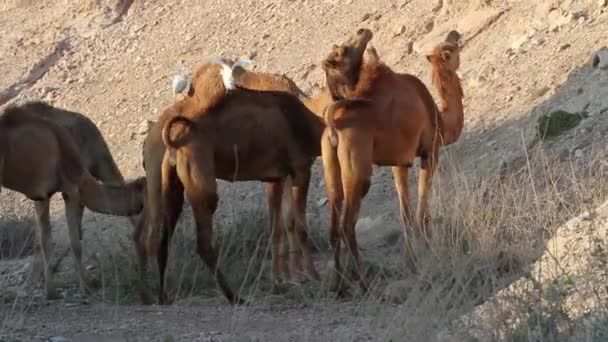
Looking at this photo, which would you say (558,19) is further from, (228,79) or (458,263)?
(458,263)

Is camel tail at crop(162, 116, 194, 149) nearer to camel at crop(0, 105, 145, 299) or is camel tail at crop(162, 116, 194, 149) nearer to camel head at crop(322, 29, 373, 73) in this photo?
camel head at crop(322, 29, 373, 73)

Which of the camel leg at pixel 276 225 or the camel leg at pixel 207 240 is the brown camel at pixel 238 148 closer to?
the camel leg at pixel 207 240

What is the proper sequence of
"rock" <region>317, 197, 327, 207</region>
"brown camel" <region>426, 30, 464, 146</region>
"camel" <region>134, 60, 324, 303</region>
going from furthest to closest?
"rock" <region>317, 197, 327, 207</region>, "brown camel" <region>426, 30, 464, 146</region>, "camel" <region>134, 60, 324, 303</region>

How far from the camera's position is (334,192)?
12383 millimetres

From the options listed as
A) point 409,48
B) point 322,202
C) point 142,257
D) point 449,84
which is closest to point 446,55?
point 449,84

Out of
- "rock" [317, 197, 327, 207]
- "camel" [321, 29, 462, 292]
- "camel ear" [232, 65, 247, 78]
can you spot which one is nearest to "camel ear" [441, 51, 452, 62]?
"camel" [321, 29, 462, 292]

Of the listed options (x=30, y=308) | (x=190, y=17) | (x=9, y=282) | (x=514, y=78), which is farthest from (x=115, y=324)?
(x=190, y=17)

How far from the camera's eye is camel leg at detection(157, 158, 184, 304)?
12.2 m

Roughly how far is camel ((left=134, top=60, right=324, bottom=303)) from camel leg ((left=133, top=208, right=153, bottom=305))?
0.04ft

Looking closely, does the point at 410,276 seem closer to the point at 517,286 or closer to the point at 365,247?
the point at 517,286

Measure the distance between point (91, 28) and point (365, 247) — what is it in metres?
13.3

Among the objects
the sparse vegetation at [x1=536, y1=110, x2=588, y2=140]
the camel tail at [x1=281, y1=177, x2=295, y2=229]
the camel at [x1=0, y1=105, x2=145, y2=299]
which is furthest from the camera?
the sparse vegetation at [x1=536, y1=110, x2=588, y2=140]

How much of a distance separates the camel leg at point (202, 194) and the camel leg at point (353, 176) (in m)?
1.01

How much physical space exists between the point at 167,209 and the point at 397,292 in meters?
Result: 2.93
